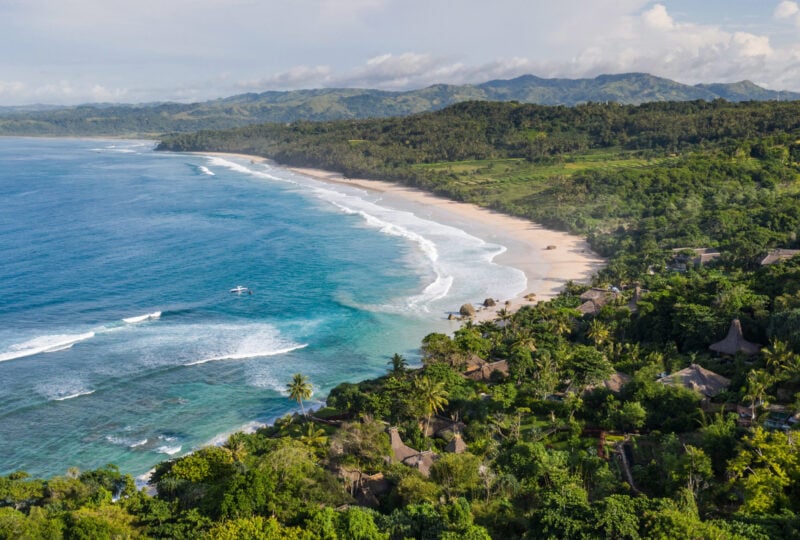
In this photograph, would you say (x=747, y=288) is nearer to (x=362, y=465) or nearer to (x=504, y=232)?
(x=362, y=465)

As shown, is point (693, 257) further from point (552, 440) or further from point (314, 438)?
point (314, 438)

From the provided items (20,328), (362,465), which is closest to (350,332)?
(362,465)

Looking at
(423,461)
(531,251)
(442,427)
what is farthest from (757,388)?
(531,251)

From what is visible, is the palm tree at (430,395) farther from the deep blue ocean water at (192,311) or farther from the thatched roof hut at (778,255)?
the thatched roof hut at (778,255)

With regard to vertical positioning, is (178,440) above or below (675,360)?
below

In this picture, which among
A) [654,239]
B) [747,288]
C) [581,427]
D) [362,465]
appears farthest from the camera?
[654,239]

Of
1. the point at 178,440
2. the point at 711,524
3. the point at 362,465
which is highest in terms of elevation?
the point at 711,524

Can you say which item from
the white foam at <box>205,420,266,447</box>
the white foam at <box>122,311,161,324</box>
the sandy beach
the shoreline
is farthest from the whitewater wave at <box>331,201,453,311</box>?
the white foam at <box>122,311,161,324</box>

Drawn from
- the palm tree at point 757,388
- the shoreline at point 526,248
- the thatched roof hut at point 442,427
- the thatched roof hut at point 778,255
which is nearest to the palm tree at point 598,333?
the shoreline at point 526,248
